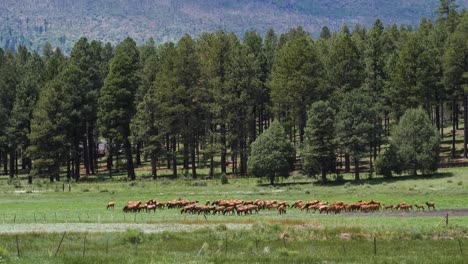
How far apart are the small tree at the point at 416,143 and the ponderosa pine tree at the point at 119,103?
38.8 metres

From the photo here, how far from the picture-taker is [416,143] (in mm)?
85688

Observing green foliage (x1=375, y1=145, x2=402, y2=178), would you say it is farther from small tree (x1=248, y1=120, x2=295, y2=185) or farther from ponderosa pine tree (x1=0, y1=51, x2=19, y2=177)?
ponderosa pine tree (x1=0, y1=51, x2=19, y2=177)

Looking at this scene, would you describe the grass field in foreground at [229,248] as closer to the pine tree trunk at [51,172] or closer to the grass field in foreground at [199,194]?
the grass field in foreground at [199,194]

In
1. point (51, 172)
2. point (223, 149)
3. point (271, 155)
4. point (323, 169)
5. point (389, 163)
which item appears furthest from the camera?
point (51, 172)

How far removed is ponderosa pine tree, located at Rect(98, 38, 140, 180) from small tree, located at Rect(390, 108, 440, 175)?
38.8 metres

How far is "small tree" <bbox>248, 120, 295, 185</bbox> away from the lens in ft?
277

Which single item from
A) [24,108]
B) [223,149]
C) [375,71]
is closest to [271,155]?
[223,149]

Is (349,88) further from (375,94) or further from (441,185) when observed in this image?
(441,185)

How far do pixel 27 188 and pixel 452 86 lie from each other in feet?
211

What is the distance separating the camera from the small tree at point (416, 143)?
83.6 meters

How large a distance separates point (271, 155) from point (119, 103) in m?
28.7

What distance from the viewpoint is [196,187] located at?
8375 centimetres

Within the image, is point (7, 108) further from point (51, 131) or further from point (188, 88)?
point (188, 88)

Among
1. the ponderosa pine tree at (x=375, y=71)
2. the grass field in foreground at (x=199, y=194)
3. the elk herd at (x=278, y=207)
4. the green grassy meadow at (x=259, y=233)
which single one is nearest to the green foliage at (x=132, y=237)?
the green grassy meadow at (x=259, y=233)
